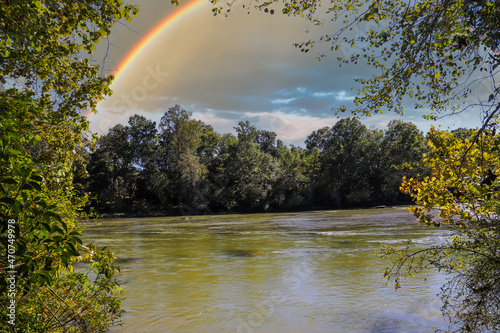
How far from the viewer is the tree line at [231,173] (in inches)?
2429

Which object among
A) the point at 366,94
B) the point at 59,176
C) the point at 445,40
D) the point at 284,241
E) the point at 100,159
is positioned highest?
the point at 100,159

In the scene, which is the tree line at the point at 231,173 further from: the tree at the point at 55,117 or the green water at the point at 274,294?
the tree at the point at 55,117

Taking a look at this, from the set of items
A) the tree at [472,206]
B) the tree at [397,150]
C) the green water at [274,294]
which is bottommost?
the green water at [274,294]

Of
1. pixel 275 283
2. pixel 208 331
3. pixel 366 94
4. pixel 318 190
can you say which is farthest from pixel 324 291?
pixel 318 190

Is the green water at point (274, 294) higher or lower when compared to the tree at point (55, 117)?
lower

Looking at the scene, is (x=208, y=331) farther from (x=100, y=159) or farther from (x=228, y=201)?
(x=100, y=159)

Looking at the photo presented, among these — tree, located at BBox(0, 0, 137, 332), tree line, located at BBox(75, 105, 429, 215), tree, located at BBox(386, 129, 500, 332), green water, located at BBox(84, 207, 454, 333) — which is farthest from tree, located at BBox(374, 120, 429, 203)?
tree, located at BBox(0, 0, 137, 332)

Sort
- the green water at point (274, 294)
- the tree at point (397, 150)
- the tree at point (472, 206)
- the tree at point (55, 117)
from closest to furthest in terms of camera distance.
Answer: the tree at point (55, 117)
the tree at point (472, 206)
the green water at point (274, 294)
the tree at point (397, 150)

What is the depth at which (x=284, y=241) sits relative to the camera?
18328 mm

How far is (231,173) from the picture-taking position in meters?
65.2

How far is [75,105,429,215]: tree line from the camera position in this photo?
61.7 m

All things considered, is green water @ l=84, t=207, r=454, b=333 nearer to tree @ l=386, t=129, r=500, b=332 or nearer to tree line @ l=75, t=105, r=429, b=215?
tree @ l=386, t=129, r=500, b=332

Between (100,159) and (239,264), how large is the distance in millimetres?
55923

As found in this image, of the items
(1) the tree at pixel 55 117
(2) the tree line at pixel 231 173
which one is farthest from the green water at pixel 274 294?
(2) the tree line at pixel 231 173
